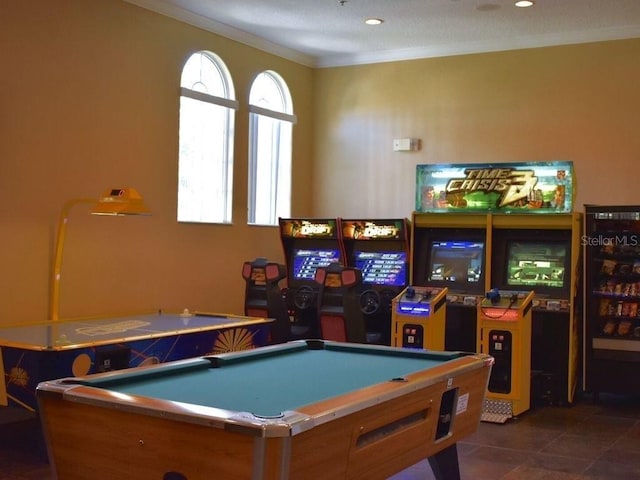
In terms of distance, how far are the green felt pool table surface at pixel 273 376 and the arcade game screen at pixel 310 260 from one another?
11.6 ft

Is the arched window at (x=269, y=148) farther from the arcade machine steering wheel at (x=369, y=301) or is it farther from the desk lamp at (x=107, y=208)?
the desk lamp at (x=107, y=208)

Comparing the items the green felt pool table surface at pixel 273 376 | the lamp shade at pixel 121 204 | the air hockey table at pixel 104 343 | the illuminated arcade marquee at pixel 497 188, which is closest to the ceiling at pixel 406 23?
the illuminated arcade marquee at pixel 497 188

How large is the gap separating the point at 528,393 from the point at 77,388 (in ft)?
14.4

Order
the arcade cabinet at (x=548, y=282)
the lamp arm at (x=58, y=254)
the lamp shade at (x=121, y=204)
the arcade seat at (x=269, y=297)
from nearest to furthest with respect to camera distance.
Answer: the lamp shade at (x=121, y=204)
the lamp arm at (x=58, y=254)
the arcade cabinet at (x=548, y=282)
the arcade seat at (x=269, y=297)

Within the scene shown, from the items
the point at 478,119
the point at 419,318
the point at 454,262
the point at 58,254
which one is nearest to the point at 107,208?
the point at 58,254

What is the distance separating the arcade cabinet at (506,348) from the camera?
20.0ft

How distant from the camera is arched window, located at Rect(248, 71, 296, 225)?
8.29m

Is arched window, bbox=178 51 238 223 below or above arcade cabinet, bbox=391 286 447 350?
Answer: above

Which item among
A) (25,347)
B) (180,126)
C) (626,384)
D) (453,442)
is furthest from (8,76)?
(626,384)

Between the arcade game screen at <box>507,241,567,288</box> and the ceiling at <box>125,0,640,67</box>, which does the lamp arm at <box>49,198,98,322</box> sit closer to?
the ceiling at <box>125,0,640,67</box>

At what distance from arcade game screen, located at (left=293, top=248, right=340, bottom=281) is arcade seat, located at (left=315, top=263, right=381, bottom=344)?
0.65m

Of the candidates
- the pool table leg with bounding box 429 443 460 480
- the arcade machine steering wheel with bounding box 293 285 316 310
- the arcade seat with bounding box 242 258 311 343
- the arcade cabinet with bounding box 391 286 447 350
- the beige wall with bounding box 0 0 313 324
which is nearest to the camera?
the pool table leg with bounding box 429 443 460 480

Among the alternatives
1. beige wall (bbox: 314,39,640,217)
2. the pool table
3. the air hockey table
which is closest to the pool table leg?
the pool table

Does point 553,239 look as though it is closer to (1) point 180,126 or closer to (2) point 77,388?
(1) point 180,126
